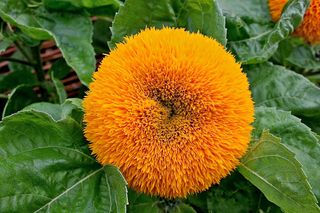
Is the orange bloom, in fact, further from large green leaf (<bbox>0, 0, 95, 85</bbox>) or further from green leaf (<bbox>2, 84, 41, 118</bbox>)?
green leaf (<bbox>2, 84, 41, 118</bbox>)

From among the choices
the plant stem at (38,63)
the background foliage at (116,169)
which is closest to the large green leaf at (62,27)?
the background foliage at (116,169)

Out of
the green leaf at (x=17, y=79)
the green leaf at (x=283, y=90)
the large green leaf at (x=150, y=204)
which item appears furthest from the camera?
the green leaf at (x=17, y=79)

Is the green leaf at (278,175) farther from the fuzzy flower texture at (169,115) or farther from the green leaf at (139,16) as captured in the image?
the green leaf at (139,16)

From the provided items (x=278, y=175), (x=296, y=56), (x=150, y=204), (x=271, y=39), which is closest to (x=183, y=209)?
(x=150, y=204)

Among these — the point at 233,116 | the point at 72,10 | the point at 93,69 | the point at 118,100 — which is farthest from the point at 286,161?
the point at 72,10

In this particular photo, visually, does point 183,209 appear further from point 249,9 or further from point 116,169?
point 249,9

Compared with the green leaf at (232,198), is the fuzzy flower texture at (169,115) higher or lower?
higher

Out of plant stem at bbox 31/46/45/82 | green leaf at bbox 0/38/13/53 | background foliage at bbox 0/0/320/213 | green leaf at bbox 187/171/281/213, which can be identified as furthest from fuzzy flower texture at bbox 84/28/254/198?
plant stem at bbox 31/46/45/82
